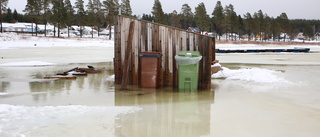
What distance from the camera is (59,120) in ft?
19.4

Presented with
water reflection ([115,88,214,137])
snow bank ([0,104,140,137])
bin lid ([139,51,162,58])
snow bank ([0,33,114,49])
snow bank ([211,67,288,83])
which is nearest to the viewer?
snow bank ([0,104,140,137])

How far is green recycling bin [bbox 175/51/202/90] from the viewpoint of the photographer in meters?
9.09

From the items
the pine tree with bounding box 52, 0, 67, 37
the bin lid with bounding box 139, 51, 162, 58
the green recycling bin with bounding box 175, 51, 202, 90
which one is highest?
the pine tree with bounding box 52, 0, 67, 37

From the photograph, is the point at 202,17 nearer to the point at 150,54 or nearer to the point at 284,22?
the point at 284,22

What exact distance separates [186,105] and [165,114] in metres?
1.01

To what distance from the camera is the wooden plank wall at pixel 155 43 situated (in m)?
10.2

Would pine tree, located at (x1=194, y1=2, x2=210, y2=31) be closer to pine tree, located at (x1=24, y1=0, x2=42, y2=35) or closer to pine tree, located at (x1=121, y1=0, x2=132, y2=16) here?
pine tree, located at (x1=121, y1=0, x2=132, y2=16)

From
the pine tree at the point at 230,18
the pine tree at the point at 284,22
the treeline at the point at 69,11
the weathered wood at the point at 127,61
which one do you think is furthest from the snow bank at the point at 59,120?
the pine tree at the point at 284,22

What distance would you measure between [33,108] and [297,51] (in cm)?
3650

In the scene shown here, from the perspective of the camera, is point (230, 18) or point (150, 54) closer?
point (150, 54)

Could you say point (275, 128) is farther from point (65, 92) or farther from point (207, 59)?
point (65, 92)

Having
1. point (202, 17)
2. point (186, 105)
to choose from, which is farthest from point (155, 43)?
point (202, 17)

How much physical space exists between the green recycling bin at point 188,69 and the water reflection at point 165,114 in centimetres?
29

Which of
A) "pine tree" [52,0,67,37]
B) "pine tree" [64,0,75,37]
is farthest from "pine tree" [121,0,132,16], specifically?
"pine tree" [52,0,67,37]
